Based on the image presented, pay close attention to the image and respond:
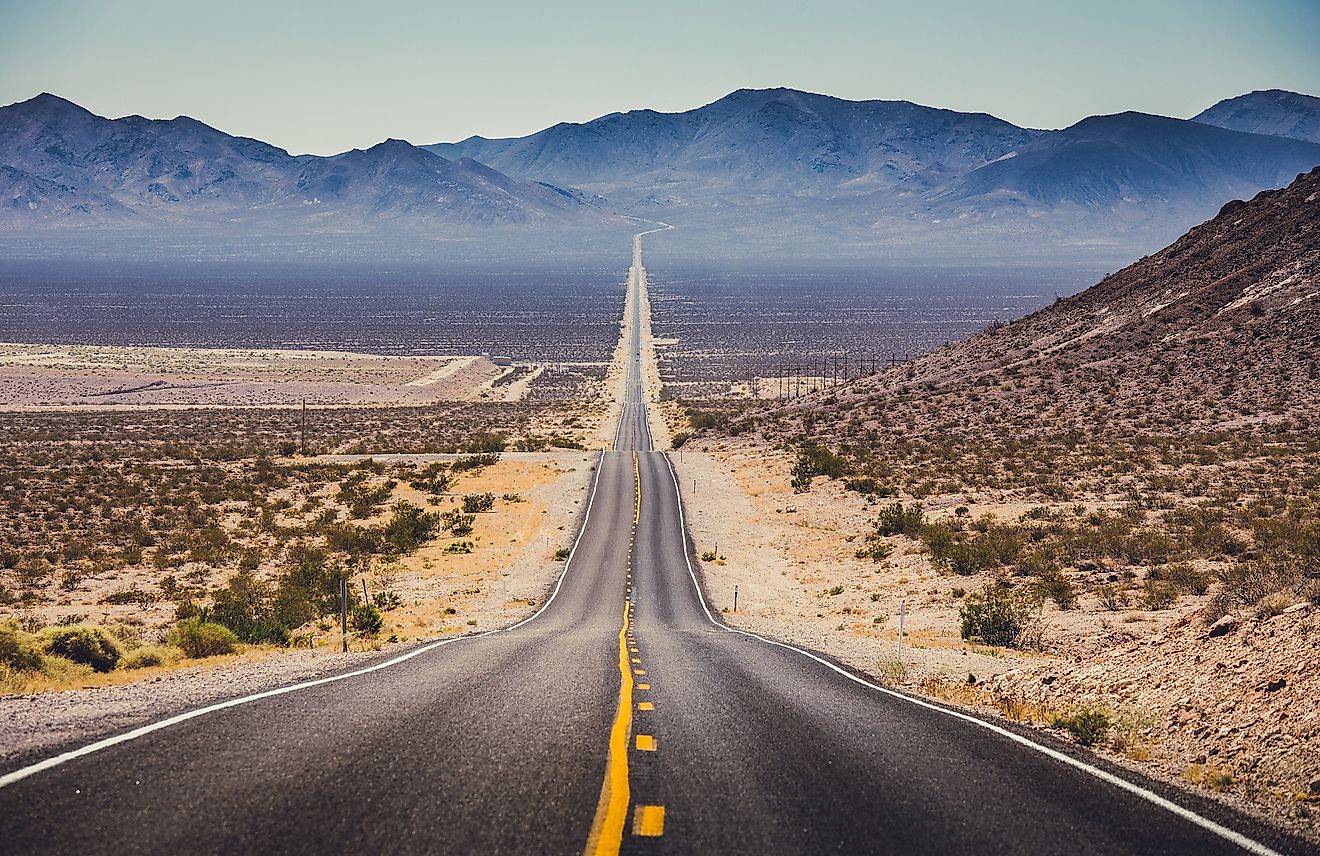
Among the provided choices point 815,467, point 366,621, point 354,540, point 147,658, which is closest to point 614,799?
point 147,658

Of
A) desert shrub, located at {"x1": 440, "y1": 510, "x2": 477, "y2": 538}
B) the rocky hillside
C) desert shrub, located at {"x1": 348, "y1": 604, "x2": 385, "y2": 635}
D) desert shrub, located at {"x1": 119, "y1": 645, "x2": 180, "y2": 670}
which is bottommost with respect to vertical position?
desert shrub, located at {"x1": 440, "y1": 510, "x2": 477, "y2": 538}

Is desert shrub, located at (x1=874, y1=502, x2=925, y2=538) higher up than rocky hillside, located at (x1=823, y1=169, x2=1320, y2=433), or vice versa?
rocky hillside, located at (x1=823, y1=169, x2=1320, y2=433)

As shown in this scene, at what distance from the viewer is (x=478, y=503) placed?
53219 millimetres

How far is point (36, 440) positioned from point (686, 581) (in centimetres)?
6295

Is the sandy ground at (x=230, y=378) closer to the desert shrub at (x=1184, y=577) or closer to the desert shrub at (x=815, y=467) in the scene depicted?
the desert shrub at (x=815, y=467)

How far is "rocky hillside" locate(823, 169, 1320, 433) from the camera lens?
200 feet

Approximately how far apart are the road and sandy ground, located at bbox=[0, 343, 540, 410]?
313ft

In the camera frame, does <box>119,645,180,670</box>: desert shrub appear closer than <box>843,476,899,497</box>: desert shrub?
Yes

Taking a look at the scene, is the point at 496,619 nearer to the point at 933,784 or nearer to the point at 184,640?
the point at 184,640

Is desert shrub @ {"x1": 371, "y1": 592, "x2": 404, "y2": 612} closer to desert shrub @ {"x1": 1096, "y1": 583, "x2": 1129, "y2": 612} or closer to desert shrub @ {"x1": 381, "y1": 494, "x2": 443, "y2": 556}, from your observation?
desert shrub @ {"x1": 381, "y1": 494, "x2": 443, "y2": 556}

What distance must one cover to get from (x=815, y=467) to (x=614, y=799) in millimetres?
50084

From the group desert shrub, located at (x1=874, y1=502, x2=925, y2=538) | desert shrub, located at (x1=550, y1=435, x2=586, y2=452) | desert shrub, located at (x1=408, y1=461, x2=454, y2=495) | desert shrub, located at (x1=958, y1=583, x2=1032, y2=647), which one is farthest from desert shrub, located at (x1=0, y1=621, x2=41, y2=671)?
desert shrub, located at (x1=550, y1=435, x2=586, y2=452)

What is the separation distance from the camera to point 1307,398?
56312mm

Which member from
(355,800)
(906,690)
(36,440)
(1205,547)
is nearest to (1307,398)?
(1205,547)
